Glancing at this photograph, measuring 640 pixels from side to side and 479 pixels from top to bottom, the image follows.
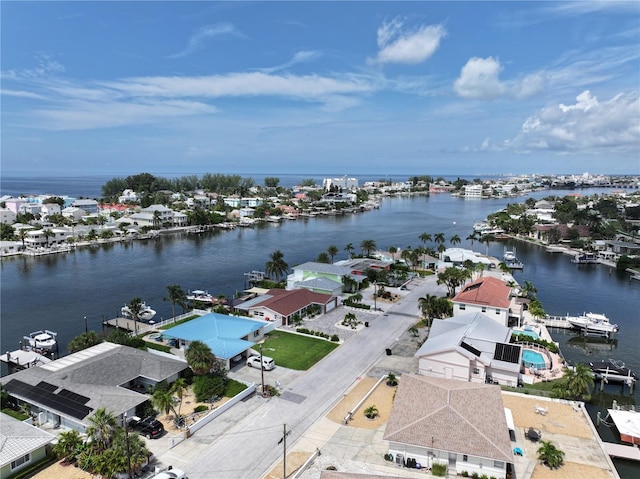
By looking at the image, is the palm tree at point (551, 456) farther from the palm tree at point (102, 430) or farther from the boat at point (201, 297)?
the boat at point (201, 297)

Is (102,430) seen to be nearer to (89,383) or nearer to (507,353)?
(89,383)

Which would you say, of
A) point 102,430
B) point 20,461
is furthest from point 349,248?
point 20,461

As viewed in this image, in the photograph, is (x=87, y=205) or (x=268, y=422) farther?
(x=87, y=205)

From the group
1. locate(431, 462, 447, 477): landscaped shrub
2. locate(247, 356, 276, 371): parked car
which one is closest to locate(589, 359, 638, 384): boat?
locate(431, 462, 447, 477): landscaped shrub

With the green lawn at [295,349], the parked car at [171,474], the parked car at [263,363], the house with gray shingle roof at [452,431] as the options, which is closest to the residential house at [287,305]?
the green lawn at [295,349]

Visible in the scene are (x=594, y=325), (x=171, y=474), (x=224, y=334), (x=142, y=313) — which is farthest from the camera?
(x=142, y=313)

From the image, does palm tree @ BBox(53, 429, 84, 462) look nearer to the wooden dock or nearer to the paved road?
the paved road
